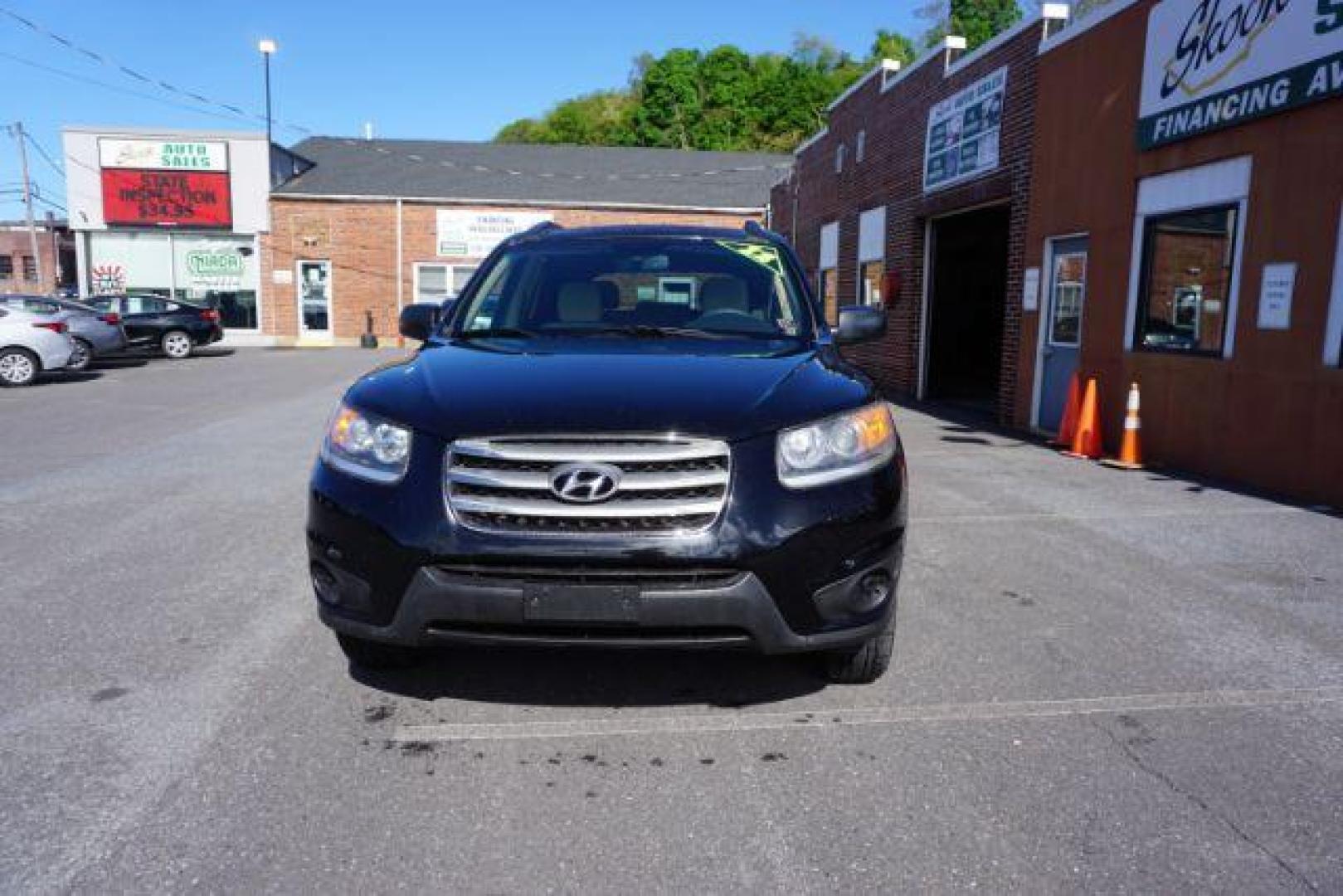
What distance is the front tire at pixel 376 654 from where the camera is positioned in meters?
3.46

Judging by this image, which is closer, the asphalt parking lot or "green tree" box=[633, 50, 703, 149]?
the asphalt parking lot

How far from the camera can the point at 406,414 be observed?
9.96 ft

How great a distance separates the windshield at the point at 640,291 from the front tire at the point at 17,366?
15.4m

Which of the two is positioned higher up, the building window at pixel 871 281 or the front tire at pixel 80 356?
the building window at pixel 871 281

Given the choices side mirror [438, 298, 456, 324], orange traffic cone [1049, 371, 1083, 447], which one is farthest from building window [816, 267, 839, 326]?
side mirror [438, 298, 456, 324]

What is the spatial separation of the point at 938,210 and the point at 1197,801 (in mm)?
12839

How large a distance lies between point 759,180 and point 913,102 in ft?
66.8

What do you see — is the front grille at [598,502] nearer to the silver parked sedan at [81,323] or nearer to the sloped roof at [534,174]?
the silver parked sedan at [81,323]

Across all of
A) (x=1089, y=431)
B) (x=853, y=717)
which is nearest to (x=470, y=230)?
(x=1089, y=431)

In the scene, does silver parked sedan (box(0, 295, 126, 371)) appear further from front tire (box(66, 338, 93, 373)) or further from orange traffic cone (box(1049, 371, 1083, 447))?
orange traffic cone (box(1049, 371, 1083, 447))

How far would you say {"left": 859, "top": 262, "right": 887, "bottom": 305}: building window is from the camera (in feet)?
56.5

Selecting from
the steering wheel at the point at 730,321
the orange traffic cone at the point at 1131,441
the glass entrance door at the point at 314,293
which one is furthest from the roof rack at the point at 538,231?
the glass entrance door at the point at 314,293

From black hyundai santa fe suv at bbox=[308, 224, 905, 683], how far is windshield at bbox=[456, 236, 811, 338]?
726 millimetres

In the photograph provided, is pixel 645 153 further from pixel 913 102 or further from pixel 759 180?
pixel 913 102
